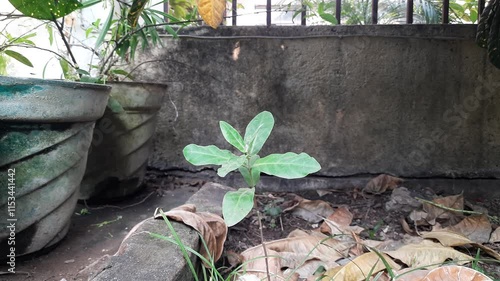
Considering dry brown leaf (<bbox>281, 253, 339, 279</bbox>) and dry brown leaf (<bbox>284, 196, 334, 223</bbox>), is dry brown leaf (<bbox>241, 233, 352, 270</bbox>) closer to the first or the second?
dry brown leaf (<bbox>281, 253, 339, 279</bbox>)

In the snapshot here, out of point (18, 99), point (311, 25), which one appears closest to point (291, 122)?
point (311, 25)

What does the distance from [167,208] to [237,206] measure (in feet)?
3.32

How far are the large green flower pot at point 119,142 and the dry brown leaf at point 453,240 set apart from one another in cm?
129

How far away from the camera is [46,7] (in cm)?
116

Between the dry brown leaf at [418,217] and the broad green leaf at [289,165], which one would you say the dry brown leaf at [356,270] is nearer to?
the broad green leaf at [289,165]

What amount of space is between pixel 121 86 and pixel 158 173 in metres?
0.64

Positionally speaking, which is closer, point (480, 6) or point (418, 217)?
point (418, 217)

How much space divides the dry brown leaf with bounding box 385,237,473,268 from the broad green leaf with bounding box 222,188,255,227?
25.1 inches

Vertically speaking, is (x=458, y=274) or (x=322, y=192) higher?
(x=458, y=274)

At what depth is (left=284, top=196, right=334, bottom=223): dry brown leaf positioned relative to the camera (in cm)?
157

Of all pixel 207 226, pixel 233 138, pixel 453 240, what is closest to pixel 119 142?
pixel 207 226

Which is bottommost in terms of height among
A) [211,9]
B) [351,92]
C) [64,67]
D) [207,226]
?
[207,226]

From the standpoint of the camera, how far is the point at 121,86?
160 cm

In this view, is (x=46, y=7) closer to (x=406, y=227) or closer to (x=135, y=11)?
(x=135, y=11)
